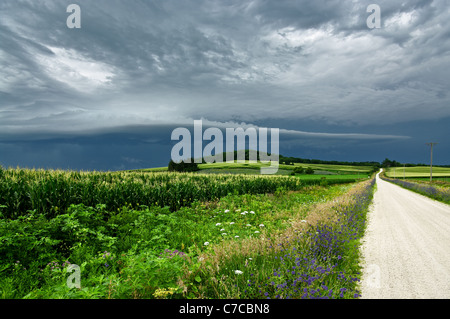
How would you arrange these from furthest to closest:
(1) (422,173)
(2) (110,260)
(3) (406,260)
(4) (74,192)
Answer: (1) (422,173) → (4) (74,192) → (3) (406,260) → (2) (110,260)

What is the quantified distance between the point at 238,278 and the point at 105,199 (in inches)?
376

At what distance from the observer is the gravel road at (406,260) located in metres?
4.48

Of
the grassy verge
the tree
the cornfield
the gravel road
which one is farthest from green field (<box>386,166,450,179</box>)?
the grassy verge

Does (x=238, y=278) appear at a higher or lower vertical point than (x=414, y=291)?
higher

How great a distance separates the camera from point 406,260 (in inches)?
238

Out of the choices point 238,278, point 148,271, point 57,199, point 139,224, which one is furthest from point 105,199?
point 238,278

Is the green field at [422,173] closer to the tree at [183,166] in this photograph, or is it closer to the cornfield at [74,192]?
the tree at [183,166]

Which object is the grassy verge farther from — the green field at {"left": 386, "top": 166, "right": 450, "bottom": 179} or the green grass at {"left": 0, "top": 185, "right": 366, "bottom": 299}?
the green field at {"left": 386, "top": 166, "right": 450, "bottom": 179}

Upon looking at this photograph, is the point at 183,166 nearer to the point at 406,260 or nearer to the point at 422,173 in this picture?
the point at 406,260

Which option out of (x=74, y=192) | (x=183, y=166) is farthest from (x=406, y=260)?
(x=183, y=166)

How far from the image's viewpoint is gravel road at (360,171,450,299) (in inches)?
176

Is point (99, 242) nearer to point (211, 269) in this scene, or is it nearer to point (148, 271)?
point (148, 271)

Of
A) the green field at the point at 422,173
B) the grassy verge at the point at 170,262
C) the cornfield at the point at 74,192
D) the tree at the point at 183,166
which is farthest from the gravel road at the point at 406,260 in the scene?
the green field at the point at 422,173
